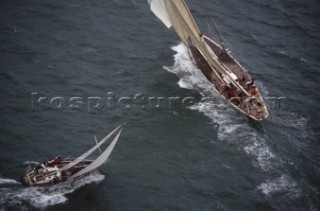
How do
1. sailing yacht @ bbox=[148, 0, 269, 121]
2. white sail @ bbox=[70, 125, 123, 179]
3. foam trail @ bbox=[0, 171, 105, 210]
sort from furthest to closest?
sailing yacht @ bbox=[148, 0, 269, 121]
foam trail @ bbox=[0, 171, 105, 210]
white sail @ bbox=[70, 125, 123, 179]

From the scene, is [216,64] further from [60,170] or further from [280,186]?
[60,170]

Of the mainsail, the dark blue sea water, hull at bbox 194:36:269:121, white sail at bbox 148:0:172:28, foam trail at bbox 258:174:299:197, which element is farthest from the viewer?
white sail at bbox 148:0:172:28

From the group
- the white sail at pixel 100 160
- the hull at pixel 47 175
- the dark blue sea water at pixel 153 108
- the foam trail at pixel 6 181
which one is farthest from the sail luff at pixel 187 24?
the foam trail at pixel 6 181

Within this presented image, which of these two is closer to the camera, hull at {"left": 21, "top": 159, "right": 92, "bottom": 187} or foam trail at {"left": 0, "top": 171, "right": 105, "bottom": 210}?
foam trail at {"left": 0, "top": 171, "right": 105, "bottom": 210}

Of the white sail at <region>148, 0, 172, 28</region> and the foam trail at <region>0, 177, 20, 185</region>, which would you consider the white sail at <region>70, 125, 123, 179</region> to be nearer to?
the foam trail at <region>0, 177, 20, 185</region>

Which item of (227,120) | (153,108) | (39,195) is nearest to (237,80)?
(227,120)

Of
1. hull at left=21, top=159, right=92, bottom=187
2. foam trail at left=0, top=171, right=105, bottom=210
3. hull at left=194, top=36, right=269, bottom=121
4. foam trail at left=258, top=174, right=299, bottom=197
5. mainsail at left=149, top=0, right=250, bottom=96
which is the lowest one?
foam trail at left=258, top=174, right=299, bottom=197

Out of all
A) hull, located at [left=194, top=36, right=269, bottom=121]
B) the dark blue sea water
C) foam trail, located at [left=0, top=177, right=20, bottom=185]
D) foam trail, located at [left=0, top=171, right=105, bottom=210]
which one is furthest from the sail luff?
foam trail, located at [left=0, top=177, right=20, bottom=185]
